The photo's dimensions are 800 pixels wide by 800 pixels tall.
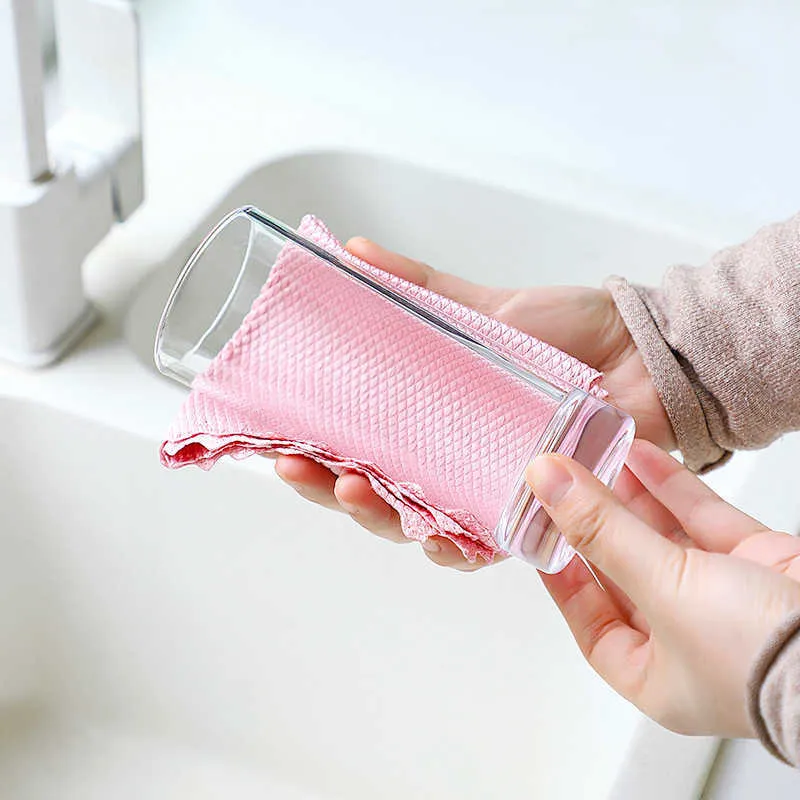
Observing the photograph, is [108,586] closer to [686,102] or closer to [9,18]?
[9,18]

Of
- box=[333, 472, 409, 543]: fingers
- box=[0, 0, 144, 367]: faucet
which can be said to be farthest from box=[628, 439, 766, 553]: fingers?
box=[0, 0, 144, 367]: faucet

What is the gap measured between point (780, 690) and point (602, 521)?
78mm

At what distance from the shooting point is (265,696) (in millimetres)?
764

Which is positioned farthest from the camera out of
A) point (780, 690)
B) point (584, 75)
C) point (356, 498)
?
point (584, 75)

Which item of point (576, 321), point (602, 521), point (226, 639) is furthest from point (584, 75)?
point (602, 521)

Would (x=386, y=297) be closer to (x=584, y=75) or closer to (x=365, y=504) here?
(x=365, y=504)

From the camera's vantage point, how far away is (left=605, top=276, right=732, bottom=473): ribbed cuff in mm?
584

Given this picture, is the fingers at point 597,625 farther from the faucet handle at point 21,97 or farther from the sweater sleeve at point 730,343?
the faucet handle at point 21,97

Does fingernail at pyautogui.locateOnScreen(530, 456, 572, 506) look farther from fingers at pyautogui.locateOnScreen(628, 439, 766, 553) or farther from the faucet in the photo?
the faucet

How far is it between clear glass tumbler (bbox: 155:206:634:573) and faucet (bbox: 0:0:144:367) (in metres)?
0.24

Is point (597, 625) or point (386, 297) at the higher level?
point (386, 297)

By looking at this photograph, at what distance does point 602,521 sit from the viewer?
0.40 metres

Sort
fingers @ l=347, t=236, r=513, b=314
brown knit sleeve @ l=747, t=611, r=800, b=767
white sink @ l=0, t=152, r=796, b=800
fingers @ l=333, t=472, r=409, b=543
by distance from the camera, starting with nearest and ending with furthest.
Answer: brown knit sleeve @ l=747, t=611, r=800, b=767
fingers @ l=333, t=472, r=409, b=543
fingers @ l=347, t=236, r=513, b=314
white sink @ l=0, t=152, r=796, b=800

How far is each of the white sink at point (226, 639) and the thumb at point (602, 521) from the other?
222mm
